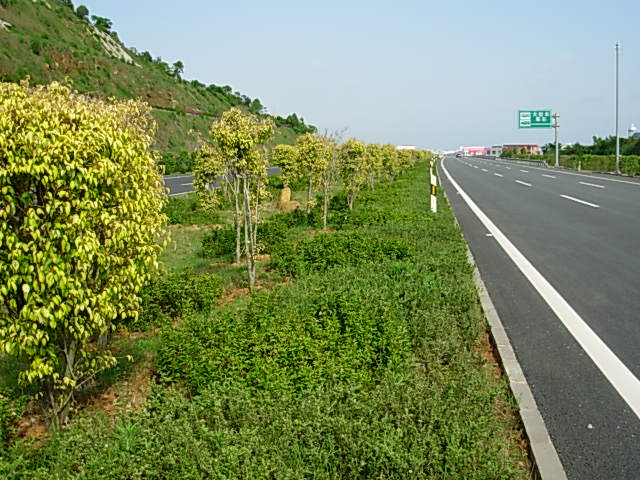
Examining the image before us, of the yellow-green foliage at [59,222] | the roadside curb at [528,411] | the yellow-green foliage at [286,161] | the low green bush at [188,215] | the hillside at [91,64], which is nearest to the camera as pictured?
the roadside curb at [528,411]

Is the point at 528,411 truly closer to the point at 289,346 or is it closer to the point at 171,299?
the point at 289,346

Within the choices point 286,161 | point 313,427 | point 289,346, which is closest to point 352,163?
point 286,161

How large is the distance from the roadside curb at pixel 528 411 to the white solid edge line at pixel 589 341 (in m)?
0.65

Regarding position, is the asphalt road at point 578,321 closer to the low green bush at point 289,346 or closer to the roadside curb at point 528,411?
the roadside curb at point 528,411

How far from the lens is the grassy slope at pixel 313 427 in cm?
304

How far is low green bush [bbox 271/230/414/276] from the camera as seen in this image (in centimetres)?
826

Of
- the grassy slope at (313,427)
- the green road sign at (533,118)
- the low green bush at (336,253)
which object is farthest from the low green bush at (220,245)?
the green road sign at (533,118)

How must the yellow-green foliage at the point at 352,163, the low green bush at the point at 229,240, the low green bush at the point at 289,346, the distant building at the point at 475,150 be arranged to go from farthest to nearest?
1. the distant building at the point at 475,150
2. the yellow-green foliage at the point at 352,163
3. the low green bush at the point at 229,240
4. the low green bush at the point at 289,346

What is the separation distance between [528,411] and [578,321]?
90.5 inches

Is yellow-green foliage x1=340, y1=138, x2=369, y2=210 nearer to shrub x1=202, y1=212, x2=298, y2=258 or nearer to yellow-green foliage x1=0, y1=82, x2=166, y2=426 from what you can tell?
shrub x1=202, y1=212, x2=298, y2=258

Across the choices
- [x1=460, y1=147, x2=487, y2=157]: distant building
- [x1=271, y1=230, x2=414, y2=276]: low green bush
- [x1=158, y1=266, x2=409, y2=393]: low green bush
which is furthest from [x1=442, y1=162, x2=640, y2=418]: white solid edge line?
[x1=460, y1=147, x2=487, y2=157]: distant building

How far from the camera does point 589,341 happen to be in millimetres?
5203

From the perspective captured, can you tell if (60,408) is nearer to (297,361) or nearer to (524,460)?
(297,361)

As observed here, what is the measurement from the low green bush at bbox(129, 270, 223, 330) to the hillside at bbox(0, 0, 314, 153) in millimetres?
33231
